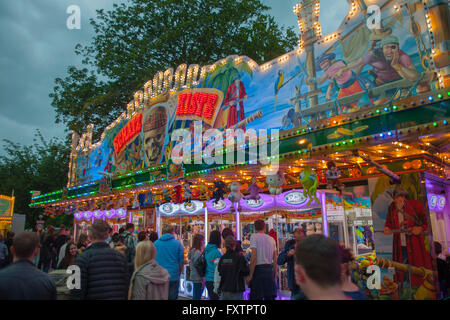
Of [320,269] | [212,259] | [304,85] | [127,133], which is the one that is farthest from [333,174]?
[127,133]

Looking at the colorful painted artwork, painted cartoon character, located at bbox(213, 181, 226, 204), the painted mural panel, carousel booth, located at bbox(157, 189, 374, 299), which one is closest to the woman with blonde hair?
the painted mural panel

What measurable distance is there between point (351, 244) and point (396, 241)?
124 centimetres

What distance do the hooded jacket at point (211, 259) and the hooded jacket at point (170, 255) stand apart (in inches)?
26.5

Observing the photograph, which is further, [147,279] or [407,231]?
[407,231]

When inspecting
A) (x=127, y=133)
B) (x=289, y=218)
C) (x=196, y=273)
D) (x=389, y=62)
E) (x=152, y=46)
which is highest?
(x=152, y=46)

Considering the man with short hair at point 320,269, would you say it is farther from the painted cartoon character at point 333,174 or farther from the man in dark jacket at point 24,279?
the painted cartoon character at point 333,174

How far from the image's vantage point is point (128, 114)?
15.2 m

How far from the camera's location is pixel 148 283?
13.0ft

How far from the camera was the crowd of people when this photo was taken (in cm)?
219

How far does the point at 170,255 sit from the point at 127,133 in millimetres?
10058

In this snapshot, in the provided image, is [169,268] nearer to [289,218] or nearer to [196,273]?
[196,273]

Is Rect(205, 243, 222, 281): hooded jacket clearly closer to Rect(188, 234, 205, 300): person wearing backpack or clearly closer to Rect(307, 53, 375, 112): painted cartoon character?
Rect(188, 234, 205, 300): person wearing backpack

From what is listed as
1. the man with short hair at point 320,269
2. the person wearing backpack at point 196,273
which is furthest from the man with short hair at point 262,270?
the man with short hair at point 320,269
